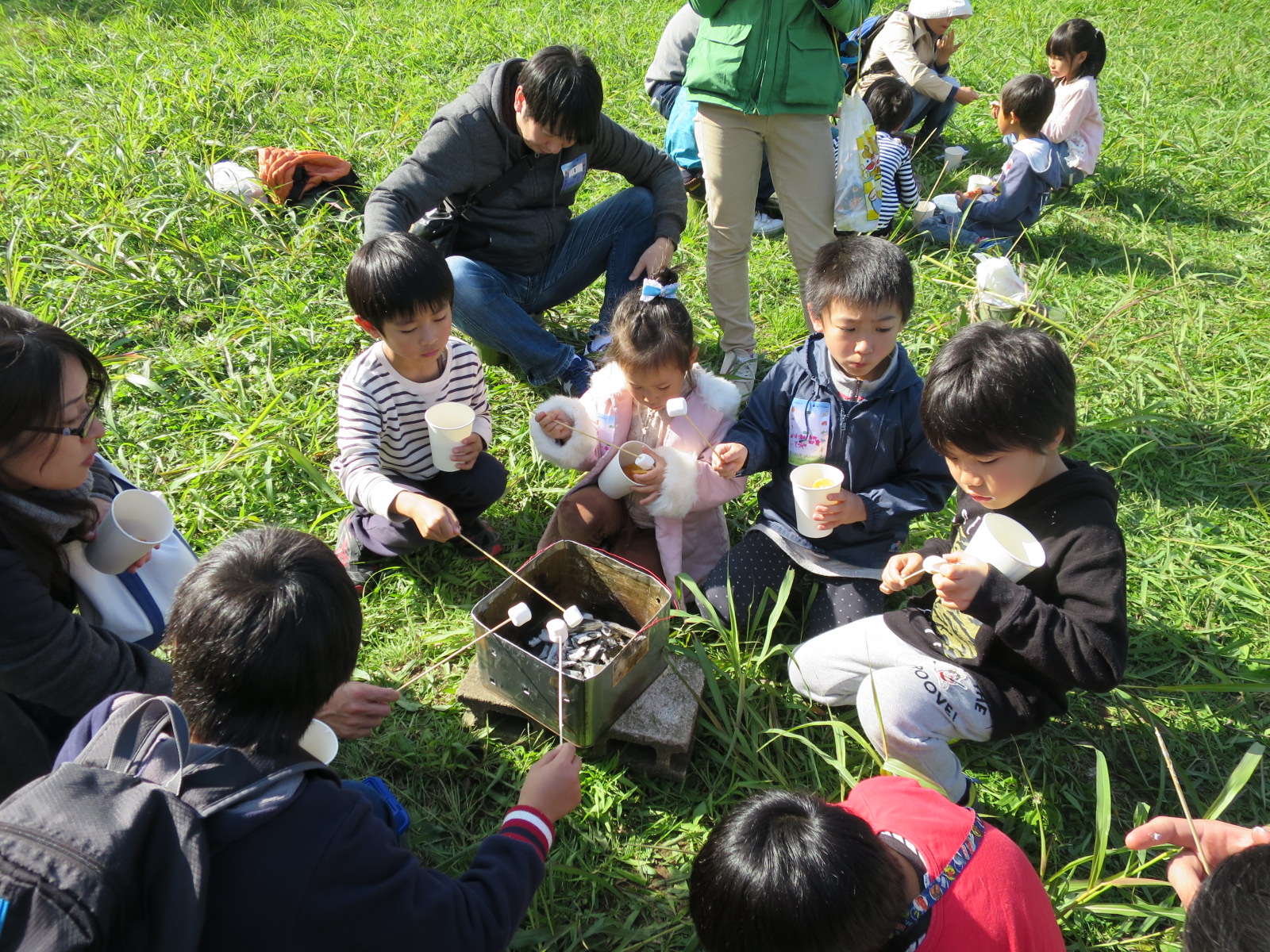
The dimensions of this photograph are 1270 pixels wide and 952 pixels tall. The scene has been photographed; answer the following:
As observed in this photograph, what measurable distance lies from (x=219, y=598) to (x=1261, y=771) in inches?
104

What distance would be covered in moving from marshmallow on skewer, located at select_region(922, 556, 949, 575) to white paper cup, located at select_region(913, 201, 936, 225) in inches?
133

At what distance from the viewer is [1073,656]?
1810 millimetres

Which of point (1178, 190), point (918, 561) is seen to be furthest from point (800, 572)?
point (1178, 190)

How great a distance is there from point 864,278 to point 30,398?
2.00m

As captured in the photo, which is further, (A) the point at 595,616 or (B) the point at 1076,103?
(B) the point at 1076,103

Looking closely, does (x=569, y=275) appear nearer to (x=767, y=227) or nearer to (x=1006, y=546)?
(x=767, y=227)

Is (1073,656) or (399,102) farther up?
(399,102)

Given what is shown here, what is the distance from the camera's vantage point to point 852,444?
8.27 feet

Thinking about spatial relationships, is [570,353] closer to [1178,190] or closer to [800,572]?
[800,572]

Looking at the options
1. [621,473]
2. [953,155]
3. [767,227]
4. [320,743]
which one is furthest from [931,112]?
[320,743]

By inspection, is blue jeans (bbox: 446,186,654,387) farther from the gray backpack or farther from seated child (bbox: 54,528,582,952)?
the gray backpack

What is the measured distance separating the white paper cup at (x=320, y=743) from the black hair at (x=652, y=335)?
132 cm

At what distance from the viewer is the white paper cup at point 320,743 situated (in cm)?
174

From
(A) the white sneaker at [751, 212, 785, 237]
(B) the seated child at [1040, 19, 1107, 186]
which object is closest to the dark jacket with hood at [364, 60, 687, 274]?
(A) the white sneaker at [751, 212, 785, 237]
